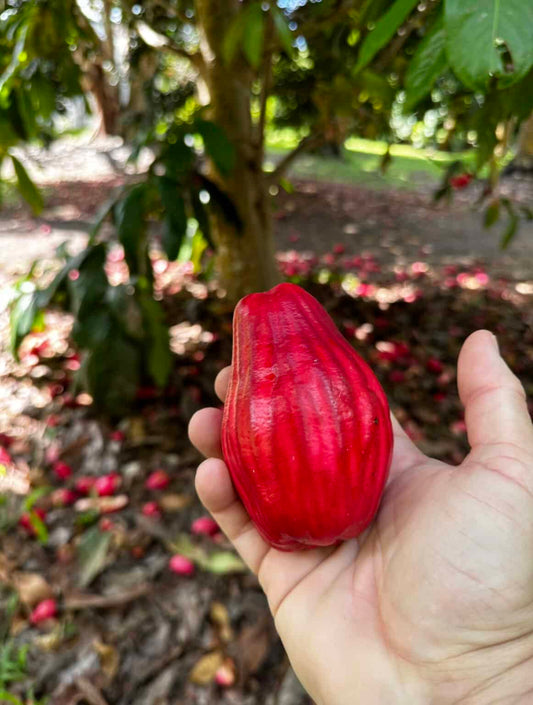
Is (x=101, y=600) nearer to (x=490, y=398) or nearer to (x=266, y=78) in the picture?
(x=490, y=398)

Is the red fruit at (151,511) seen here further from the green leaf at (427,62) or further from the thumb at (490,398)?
the green leaf at (427,62)

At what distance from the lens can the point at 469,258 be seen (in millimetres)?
3846

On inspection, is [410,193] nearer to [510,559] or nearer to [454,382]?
[454,382]

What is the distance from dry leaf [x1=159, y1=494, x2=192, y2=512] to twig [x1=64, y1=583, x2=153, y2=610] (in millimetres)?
280

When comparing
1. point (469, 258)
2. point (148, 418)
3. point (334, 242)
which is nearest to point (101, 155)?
point (334, 242)

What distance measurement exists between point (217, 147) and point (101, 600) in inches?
47.4

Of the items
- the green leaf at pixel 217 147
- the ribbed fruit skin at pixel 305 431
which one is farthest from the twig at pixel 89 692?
the green leaf at pixel 217 147

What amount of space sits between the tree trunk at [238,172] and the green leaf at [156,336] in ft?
1.27

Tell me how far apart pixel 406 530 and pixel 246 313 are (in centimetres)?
41

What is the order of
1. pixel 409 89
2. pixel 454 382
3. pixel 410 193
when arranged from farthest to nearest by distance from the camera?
pixel 410 193 → pixel 454 382 → pixel 409 89

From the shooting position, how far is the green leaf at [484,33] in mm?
593

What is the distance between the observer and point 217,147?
147cm

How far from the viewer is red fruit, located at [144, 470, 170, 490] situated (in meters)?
1.78

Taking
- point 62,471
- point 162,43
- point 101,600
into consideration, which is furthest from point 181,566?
point 162,43
